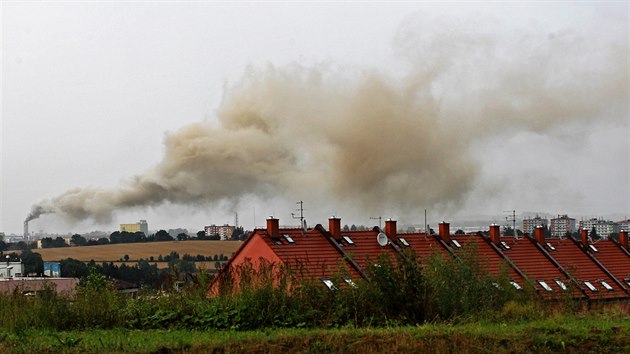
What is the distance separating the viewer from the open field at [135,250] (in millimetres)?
70688

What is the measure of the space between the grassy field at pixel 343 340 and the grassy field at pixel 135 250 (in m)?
50.9

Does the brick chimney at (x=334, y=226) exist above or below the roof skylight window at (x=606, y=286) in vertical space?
above

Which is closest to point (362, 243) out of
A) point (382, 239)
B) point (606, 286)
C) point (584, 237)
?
point (382, 239)

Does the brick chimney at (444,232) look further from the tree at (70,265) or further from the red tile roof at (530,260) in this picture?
the tree at (70,265)

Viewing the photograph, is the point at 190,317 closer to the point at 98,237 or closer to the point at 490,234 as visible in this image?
the point at 490,234

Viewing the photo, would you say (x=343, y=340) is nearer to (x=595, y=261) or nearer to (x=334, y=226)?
(x=334, y=226)

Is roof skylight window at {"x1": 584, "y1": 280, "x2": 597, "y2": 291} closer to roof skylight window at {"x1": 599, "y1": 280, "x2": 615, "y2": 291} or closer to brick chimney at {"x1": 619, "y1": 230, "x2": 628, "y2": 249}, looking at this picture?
roof skylight window at {"x1": 599, "y1": 280, "x2": 615, "y2": 291}

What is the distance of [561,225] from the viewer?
438 ft

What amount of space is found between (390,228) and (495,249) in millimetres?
7613

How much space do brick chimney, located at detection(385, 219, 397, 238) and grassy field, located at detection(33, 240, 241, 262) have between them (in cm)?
1997

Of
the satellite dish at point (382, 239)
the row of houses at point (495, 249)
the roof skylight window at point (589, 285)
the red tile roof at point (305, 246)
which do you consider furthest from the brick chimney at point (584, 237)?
the red tile roof at point (305, 246)

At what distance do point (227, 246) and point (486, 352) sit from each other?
6124 cm

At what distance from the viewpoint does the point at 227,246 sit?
7450cm

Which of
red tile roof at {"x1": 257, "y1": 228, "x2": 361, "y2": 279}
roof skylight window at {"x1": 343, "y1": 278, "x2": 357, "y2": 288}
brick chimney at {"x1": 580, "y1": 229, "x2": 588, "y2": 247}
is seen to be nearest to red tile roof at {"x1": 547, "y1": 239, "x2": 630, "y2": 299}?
brick chimney at {"x1": 580, "y1": 229, "x2": 588, "y2": 247}
